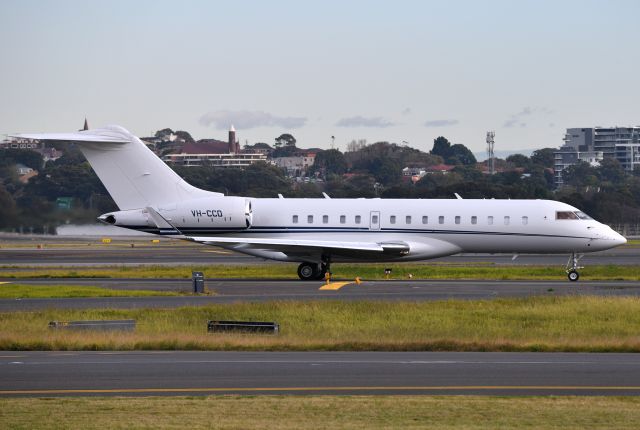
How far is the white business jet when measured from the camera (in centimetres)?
4294

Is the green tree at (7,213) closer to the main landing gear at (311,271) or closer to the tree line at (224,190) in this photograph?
the tree line at (224,190)

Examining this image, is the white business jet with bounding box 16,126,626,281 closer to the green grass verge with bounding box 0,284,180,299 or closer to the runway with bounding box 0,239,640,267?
the green grass verge with bounding box 0,284,180,299

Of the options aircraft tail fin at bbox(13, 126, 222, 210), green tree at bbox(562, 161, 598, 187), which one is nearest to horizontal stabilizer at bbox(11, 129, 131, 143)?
aircraft tail fin at bbox(13, 126, 222, 210)

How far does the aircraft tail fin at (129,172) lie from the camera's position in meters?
44.2

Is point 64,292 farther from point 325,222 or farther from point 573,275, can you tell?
point 573,275

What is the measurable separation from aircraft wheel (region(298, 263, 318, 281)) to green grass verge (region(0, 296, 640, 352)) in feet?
38.2

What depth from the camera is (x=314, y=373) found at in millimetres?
19234

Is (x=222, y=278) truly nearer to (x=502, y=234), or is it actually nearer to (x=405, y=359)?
(x=502, y=234)

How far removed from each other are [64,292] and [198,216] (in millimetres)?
8600

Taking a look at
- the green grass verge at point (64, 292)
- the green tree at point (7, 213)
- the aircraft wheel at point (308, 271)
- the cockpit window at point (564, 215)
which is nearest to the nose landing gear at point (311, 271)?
the aircraft wheel at point (308, 271)

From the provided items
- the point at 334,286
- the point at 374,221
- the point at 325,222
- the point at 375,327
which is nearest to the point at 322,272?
the point at 325,222

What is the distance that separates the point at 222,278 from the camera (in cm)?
4456

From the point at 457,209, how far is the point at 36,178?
52029 mm

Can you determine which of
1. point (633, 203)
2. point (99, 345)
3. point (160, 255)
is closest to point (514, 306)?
point (99, 345)
